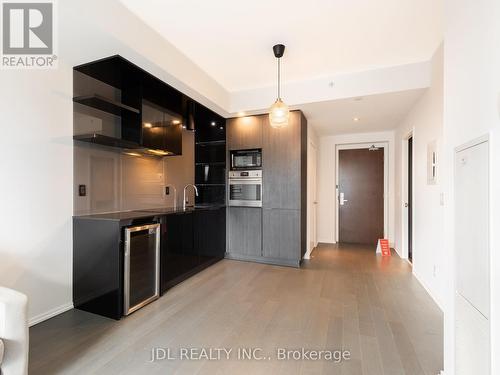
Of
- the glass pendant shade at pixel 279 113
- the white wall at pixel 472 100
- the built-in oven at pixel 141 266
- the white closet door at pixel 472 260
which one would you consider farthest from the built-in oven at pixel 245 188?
the white closet door at pixel 472 260

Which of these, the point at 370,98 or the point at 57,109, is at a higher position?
the point at 370,98

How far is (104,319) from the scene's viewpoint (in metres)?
2.24

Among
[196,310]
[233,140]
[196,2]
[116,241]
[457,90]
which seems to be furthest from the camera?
[233,140]

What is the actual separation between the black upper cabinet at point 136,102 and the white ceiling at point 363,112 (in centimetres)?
193

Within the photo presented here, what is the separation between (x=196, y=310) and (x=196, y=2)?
279cm

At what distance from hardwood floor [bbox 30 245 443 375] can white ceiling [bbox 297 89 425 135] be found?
2407 millimetres

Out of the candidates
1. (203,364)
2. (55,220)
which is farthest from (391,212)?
(55,220)

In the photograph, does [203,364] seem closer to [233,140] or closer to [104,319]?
[104,319]

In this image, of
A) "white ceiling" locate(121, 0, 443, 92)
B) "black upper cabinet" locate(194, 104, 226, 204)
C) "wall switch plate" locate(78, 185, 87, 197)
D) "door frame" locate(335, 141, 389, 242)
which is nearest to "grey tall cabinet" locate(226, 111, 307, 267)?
"black upper cabinet" locate(194, 104, 226, 204)

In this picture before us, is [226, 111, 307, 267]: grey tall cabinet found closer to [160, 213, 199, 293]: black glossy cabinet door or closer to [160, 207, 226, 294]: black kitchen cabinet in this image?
[160, 207, 226, 294]: black kitchen cabinet

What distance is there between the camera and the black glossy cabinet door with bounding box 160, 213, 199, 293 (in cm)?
282

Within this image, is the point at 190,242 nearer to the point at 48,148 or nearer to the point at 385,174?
the point at 48,148

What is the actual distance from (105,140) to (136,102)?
→ 0.56 metres

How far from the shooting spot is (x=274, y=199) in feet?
12.9
